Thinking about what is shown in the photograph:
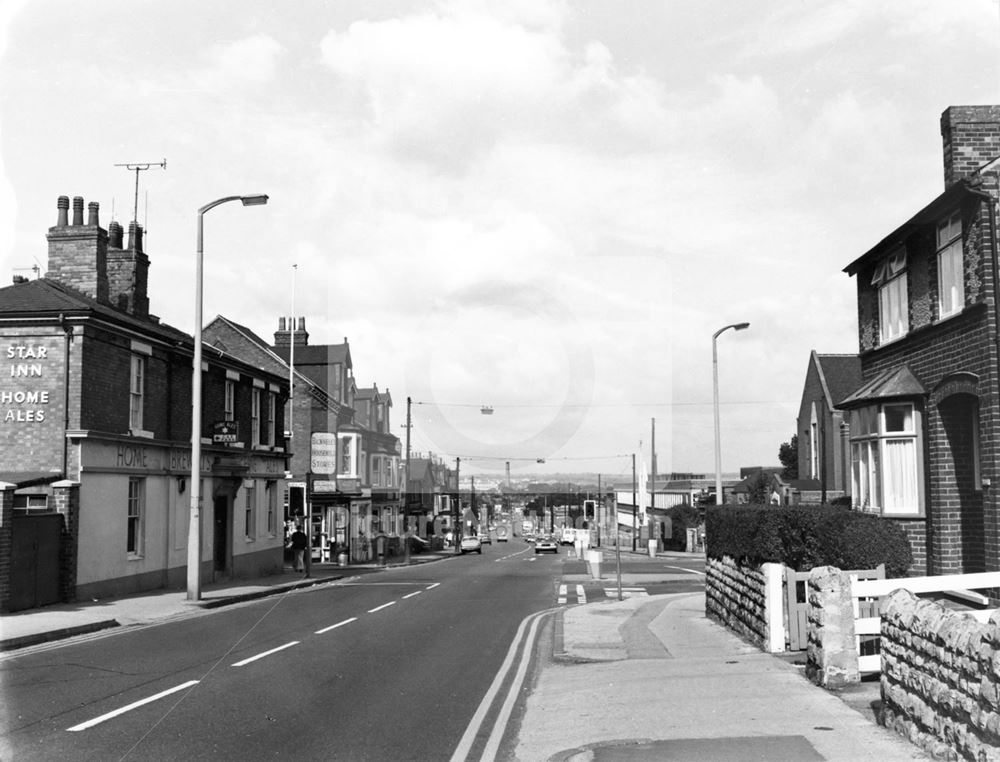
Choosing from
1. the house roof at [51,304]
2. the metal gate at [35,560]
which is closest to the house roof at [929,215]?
the house roof at [51,304]

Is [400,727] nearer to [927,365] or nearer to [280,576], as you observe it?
[927,365]

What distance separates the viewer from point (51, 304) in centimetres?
2394

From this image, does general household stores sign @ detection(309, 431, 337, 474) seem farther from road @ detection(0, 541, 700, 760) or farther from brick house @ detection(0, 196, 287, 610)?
road @ detection(0, 541, 700, 760)

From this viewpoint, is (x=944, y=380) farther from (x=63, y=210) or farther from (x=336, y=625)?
Answer: (x=63, y=210)

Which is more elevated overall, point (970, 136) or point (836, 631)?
point (970, 136)

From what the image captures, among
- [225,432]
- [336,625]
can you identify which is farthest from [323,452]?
[336,625]

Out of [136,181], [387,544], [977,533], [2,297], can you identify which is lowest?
[387,544]

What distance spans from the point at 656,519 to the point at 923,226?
57.4 metres

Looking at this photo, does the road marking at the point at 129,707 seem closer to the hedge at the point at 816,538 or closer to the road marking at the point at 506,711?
the road marking at the point at 506,711

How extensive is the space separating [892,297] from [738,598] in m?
7.41

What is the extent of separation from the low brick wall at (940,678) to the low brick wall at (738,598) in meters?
5.53

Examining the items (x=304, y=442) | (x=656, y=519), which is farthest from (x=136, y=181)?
(x=656, y=519)

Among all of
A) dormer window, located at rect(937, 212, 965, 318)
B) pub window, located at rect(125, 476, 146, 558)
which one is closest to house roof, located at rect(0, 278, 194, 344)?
pub window, located at rect(125, 476, 146, 558)

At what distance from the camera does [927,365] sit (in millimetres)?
17781
